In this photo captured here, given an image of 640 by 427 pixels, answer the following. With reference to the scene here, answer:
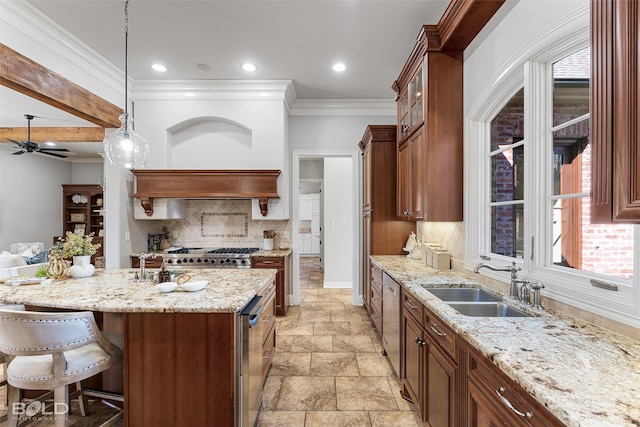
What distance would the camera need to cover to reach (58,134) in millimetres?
5363

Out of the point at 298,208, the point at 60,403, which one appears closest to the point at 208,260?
the point at 298,208

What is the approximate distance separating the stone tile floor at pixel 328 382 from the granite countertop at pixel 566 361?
1.11 m

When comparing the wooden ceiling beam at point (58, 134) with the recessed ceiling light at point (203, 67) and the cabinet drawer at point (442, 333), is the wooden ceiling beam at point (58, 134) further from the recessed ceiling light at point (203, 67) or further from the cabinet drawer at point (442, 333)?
the cabinet drawer at point (442, 333)

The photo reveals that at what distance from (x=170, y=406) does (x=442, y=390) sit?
1.46 metres

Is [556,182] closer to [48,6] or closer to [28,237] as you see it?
[48,6]

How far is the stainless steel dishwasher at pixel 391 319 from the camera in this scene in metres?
2.37

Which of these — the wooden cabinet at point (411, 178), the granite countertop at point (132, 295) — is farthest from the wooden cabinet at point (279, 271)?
the wooden cabinet at point (411, 178)

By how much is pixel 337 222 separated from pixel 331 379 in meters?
3.52

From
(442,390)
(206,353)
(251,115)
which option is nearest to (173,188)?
(251,115)

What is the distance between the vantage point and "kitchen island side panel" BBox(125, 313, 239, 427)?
1.56 meters

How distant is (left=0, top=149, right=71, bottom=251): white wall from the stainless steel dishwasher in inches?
323

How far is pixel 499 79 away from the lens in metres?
2.03

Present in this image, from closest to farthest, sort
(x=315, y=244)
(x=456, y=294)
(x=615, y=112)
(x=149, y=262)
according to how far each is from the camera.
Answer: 1. (x=615, y=112)
2. (x=456, y=294)
3. (x=149, y=262)
4. (x=315, y=244)

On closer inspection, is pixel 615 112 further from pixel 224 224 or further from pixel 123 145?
pixel 224 224
